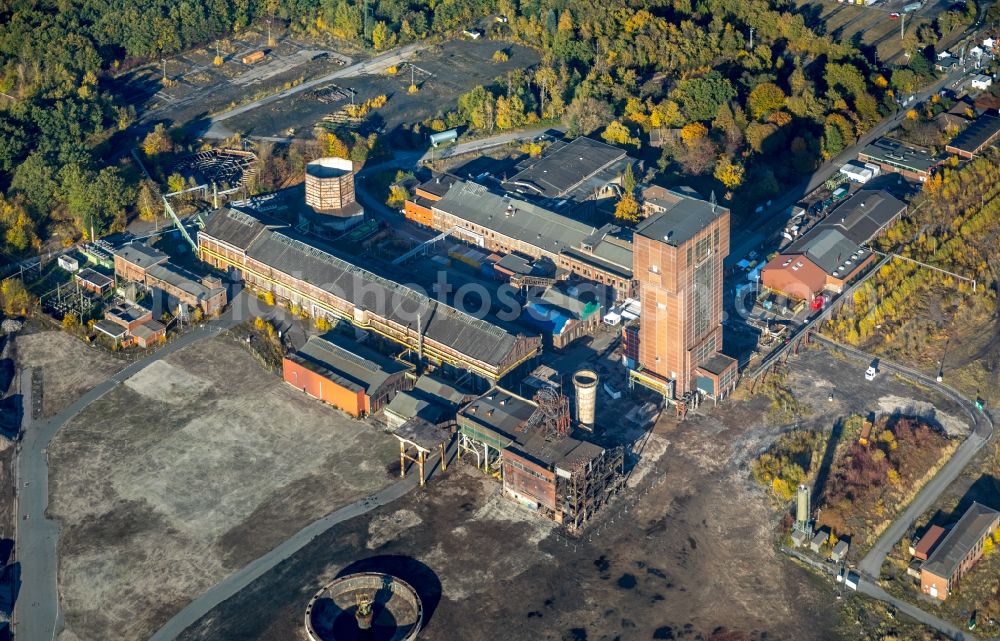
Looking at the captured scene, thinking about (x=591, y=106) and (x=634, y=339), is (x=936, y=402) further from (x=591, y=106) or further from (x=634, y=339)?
(x=591, y=106)

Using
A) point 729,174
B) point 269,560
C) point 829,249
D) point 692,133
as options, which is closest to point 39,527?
point 269,560

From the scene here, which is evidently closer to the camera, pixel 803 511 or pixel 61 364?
pixel 803 511

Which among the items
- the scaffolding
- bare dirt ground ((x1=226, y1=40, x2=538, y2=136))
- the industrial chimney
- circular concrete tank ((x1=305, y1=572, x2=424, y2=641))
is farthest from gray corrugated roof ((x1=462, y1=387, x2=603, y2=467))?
bare dirt ground ((x1=226, y1=40, x2=538, y2=136))

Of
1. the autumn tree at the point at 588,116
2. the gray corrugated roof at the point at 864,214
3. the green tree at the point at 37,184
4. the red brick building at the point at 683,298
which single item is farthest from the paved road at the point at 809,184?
the green tree at the point at 37,184

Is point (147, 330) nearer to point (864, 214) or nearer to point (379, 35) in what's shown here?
point (379, 35)

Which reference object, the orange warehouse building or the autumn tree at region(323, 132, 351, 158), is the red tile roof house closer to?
the orange warehouse building

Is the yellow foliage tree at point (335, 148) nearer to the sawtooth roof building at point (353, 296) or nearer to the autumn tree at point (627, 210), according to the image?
the sawtooth roof building at point (353, 296)
